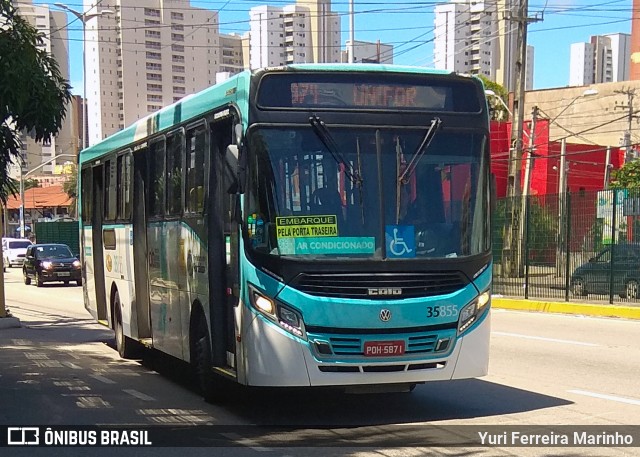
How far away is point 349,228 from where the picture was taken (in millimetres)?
7871

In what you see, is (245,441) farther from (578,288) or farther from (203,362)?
(578,288)

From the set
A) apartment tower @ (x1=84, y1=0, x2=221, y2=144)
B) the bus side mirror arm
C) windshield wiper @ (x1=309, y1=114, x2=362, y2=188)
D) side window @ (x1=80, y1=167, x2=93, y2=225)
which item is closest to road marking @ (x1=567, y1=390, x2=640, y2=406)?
windshield wiper @ (x1=309, y1=114, x2=362, y2=188)

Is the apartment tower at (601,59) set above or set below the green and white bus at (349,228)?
above

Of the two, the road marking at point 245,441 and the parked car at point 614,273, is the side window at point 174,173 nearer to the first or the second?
the road marking at point 245,441

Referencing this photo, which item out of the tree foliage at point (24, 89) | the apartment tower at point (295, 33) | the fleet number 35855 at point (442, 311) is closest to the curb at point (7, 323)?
the tree foliage at point (24, 89)

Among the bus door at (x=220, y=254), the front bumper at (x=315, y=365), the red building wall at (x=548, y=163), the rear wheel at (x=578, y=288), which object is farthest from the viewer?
the red building wall at (x=548, y=163)

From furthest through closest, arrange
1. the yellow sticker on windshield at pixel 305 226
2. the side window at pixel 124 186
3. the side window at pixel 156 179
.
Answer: the side window at pixel 124 186
the side window at pixel 156 179
the yellow sticker on windshield at pixel 305 226

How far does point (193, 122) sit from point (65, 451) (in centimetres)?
388

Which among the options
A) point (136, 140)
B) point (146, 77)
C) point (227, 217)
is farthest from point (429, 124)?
point (146, 77)

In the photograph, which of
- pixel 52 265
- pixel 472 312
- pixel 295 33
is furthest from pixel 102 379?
pixel 295 33

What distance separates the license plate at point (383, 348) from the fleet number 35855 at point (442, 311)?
1.28 feet

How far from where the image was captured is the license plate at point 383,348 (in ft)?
25.5

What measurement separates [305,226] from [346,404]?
7.99 ft

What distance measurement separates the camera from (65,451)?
24.3 feet
